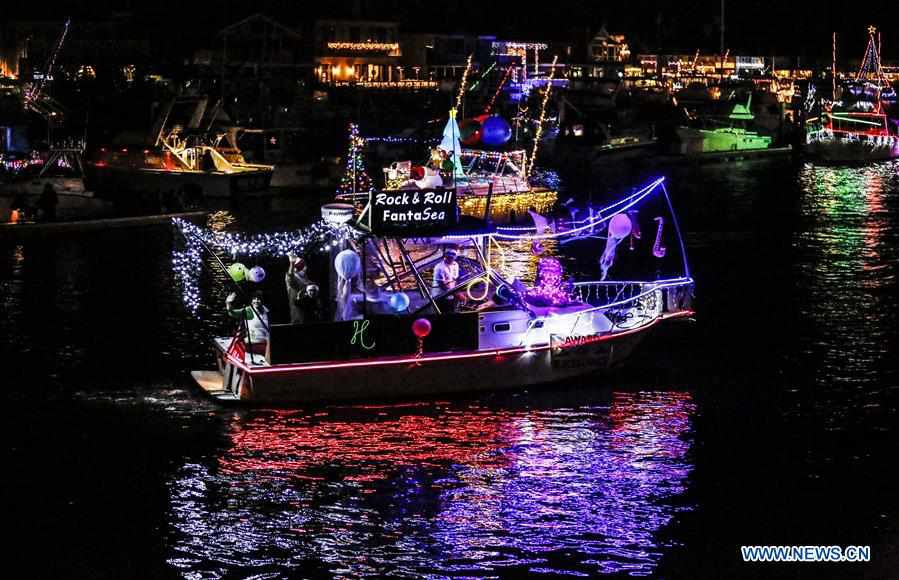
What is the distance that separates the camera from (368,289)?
2753 centimetres

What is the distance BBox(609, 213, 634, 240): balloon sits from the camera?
95.5 ft

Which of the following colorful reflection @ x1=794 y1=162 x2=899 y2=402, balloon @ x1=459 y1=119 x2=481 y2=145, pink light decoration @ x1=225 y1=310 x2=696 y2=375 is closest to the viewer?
pink light decoration @ x1=225 y1=310 x2=696 y2=375

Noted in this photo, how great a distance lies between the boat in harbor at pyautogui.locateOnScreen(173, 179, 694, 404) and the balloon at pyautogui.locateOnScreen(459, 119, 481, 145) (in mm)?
31378

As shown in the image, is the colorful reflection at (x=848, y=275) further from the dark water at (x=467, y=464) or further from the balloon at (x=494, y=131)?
the balloon at (x=494, y=131)

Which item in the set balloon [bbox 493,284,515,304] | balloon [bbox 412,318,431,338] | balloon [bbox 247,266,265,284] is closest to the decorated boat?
balloon [bbox 493,284,515,304]

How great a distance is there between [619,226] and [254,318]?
798 cm

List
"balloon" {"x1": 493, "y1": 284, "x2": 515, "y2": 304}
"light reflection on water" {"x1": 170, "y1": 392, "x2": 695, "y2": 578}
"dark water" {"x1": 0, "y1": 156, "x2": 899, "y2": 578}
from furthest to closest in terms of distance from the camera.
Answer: "balloon" {"x1": 493, "y1": 284, "x2": 515, "y2": 304} < "dark water" {"x1": 0, "y1": 156, "x2": 899, "y2": 578} < "light reflection on water" {"x1": 170, "y1": 392, "x2": 695, "y2": 578}

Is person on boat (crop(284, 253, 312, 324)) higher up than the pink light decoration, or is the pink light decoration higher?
person on boat (crop(284, 253, 312, 324))

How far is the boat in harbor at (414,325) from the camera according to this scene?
86.6ft

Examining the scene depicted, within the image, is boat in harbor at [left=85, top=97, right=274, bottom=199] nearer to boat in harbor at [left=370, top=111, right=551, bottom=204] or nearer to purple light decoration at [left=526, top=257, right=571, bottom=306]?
boat in harbor at [left=370, top=111, right=551, bottom=204]

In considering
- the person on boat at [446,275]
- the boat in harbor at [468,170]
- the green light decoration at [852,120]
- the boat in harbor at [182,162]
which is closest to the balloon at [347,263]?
the person on boat at [446,275]

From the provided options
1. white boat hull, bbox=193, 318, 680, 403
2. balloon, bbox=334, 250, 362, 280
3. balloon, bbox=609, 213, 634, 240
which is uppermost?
balloon, bbox=609, 213, 634, 240

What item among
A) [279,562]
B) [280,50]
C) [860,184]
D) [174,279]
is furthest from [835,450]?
[280,50]

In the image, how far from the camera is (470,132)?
61312 mm
